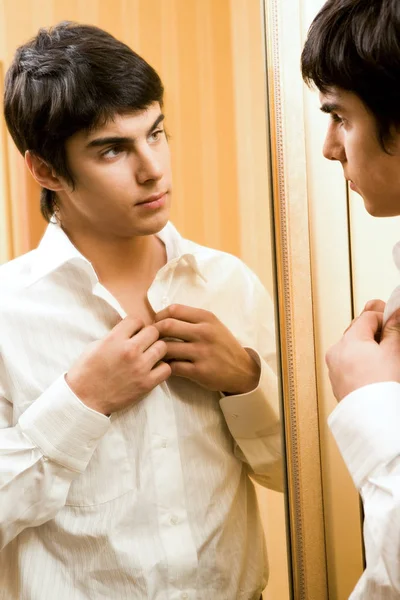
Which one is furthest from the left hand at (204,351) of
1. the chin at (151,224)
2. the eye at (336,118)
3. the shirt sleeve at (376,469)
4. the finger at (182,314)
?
the eye at (336,118)

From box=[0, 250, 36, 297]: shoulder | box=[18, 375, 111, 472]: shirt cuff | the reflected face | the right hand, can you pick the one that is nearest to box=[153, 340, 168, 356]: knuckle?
the right hand

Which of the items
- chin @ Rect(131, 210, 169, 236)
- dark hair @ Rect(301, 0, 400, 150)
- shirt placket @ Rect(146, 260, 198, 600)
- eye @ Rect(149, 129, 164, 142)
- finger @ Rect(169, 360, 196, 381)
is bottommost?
shirt placket @ Rect(146, 260, 198, 600)

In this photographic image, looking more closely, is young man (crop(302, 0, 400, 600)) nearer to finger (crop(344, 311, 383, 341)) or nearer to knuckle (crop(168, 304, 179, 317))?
finger (crop(344, 311, 383, 341))

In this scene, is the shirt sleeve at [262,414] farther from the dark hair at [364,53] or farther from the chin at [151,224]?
the dark hair at [364,53]

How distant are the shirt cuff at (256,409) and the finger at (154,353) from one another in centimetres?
12

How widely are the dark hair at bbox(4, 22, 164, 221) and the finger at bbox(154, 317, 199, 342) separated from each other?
0.81 feet

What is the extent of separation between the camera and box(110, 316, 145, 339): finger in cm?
100

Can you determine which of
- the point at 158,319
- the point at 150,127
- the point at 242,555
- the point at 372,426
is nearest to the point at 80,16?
the point at 150,127

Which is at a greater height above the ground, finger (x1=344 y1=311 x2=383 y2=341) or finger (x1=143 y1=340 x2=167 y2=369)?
finger (x1=344 y1=311 x2=383 y2=341)

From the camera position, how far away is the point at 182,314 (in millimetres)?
1049

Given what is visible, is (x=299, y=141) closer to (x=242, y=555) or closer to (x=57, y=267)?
(x=57, y=267)

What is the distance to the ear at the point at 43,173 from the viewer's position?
3.48ft

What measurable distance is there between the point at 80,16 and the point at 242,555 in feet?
2.76

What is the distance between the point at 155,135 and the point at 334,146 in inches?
9.8
